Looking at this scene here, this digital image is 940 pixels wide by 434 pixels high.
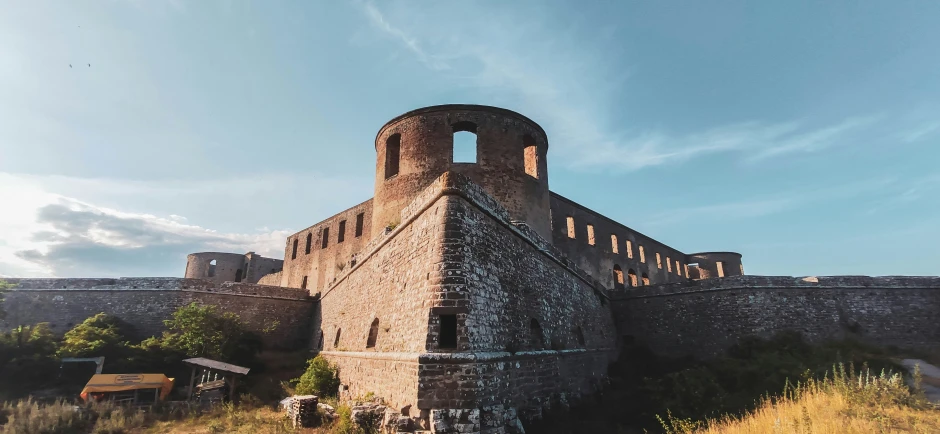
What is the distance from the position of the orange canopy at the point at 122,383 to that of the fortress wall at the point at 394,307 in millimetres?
4404

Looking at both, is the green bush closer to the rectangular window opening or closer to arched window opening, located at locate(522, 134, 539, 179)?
arched window opening, located at locate(522, 134, 539, 179)

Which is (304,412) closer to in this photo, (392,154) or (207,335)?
(207,335)

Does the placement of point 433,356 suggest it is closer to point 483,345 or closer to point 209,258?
point 483,345

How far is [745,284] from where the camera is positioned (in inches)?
576

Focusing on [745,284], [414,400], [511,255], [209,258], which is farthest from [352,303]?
[209,258]

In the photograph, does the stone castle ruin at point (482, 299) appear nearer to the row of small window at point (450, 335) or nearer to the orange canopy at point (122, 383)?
the row of small window at point (450, 335)

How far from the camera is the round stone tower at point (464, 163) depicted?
13.3 m

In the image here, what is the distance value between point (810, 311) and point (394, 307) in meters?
13.8

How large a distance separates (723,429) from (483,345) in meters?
4.27

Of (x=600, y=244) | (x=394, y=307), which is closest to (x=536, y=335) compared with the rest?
(x=394, y=307)

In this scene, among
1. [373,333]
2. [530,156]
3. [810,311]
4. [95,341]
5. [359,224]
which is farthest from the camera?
[359,224]

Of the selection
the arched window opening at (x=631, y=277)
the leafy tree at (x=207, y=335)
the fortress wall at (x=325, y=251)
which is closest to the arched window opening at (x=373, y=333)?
the leafy tree at (x=207, y=335)

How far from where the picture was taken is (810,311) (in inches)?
555

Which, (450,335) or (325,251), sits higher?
(325,251)
